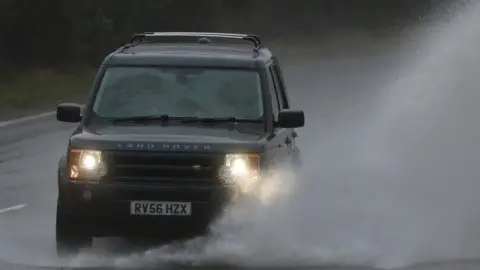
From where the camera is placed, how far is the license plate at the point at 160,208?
10281 millimetres

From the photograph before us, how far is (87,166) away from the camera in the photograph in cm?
1041

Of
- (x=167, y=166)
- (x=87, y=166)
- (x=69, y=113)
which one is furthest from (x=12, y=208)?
(x=167, y=166)

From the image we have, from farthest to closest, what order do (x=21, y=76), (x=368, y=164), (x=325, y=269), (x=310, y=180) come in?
(x=21, y=76), (x=368, y=164), (x=310, y=180), (x=325, y=269)

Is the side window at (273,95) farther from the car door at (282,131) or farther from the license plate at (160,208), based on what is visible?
the license plate at (160,208)

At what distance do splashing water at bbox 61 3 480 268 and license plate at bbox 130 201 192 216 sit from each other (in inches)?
12.3

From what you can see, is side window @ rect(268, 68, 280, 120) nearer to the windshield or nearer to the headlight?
the windshield

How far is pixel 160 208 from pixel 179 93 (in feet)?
4.74

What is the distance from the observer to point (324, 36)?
61.8m

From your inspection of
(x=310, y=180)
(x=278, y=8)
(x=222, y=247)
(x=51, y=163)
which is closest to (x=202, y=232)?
(x=222, y=247)

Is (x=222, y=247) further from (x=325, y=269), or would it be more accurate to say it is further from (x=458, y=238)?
(x=458, y=238)

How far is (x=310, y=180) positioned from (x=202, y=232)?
2763 mm

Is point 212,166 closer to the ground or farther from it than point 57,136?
farther from it

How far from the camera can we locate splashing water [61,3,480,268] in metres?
10.4

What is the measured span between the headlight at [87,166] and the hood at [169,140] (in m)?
0.06
